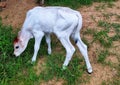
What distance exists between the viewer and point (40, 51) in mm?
5992

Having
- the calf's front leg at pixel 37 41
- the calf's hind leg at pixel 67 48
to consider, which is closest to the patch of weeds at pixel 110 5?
the calf's hind leg at pixel 67 48

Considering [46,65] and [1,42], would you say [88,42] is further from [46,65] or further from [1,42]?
[1,42]

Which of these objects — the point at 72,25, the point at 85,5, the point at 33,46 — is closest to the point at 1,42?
the point at 33,46

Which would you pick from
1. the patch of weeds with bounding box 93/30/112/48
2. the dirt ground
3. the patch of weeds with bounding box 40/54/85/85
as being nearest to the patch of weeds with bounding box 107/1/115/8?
the dirt ground

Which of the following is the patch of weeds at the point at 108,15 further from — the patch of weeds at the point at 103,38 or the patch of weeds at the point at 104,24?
the patch of weeds at the point at 103,38

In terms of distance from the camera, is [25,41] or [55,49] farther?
[55,49]

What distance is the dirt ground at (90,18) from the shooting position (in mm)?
5528

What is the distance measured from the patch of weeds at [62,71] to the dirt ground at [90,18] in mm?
111

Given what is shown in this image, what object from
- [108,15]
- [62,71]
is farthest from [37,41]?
[108,15]

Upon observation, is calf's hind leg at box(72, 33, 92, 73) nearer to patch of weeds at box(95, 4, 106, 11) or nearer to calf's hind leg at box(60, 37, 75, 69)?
calf's hind leg at box(60, 37, 75, 69)

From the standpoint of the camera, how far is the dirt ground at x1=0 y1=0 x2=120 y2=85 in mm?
5528

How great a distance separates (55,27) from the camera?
17.4 feet

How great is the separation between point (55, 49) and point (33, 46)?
1.39 feet

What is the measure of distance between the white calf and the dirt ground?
23cm
